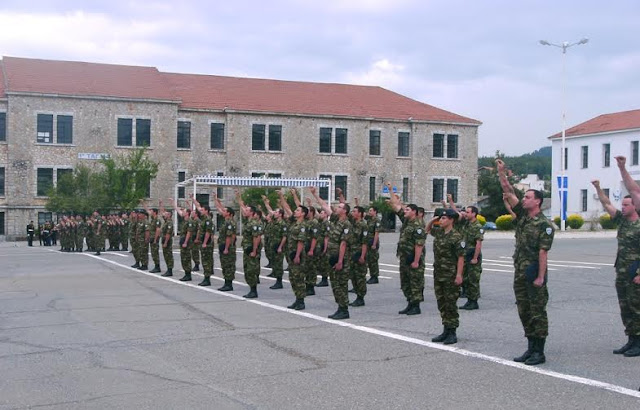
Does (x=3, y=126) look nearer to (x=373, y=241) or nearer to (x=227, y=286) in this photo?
(x=227, y=286)

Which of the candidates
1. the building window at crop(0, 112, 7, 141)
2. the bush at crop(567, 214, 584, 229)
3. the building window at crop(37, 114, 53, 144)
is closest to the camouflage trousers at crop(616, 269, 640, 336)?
the bush at crop(567, 214, 584, 229)

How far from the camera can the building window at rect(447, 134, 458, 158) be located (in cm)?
6138

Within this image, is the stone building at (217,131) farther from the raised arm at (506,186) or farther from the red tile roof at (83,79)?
the raised arm at (506,186)

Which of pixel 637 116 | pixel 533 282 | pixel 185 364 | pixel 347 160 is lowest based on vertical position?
pixel 185 364

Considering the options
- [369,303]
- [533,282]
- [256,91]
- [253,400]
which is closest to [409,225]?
[369,303]

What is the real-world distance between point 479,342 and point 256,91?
166 feet

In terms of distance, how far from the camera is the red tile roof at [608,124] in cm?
6200

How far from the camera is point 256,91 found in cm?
5881

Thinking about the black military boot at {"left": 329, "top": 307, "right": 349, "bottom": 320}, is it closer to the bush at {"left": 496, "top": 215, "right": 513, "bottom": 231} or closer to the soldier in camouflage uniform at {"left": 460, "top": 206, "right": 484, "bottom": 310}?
the soldier in camouflage uniform at {"left": 460, "top": 206, "right": 484, "bottom": 310}

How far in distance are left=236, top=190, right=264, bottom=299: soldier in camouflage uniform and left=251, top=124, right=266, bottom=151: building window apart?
132 feet

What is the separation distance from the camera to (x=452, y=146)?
202ft

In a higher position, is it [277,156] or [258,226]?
[277,156]

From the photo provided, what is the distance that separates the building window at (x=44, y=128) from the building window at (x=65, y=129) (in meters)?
0.51

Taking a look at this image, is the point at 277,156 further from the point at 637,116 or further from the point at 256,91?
the point at 637,116
